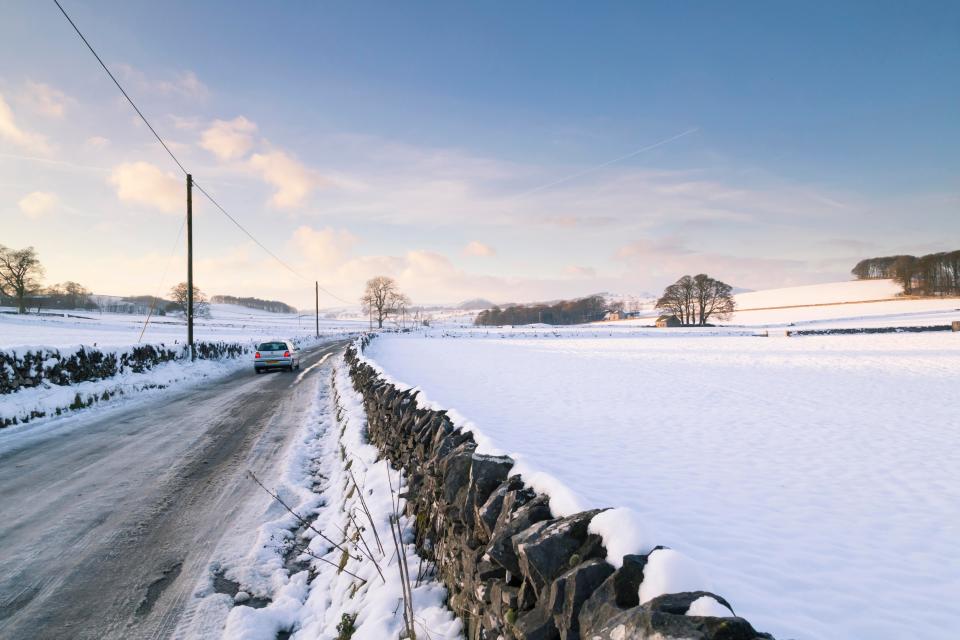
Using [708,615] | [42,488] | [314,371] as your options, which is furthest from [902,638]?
[314,371]

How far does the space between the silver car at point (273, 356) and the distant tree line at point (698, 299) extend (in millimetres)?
65617

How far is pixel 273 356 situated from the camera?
19.4m

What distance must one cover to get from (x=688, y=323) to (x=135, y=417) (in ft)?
247

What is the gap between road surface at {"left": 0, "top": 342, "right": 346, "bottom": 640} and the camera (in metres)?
3.52

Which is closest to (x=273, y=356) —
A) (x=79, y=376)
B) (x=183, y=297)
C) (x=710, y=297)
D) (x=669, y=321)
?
(x=79, y=376)

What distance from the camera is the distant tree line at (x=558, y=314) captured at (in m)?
121

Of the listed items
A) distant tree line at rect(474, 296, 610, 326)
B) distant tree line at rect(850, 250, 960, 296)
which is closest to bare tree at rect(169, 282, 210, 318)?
distant tree line at rect(474, 296, 610, 326)

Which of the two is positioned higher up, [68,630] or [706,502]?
[706,502]

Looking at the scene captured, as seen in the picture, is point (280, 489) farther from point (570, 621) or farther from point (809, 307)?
point (809, 307)

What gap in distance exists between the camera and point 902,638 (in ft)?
7.20

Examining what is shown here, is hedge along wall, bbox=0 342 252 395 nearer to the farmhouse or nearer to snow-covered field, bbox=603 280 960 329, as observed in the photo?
snow-covered field, bbox=603 280 960 329

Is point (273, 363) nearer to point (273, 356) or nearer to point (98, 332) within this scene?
point (273, 356)

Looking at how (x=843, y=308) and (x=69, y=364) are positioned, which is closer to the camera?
(x=69, y=364)

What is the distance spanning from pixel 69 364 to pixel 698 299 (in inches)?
2951
